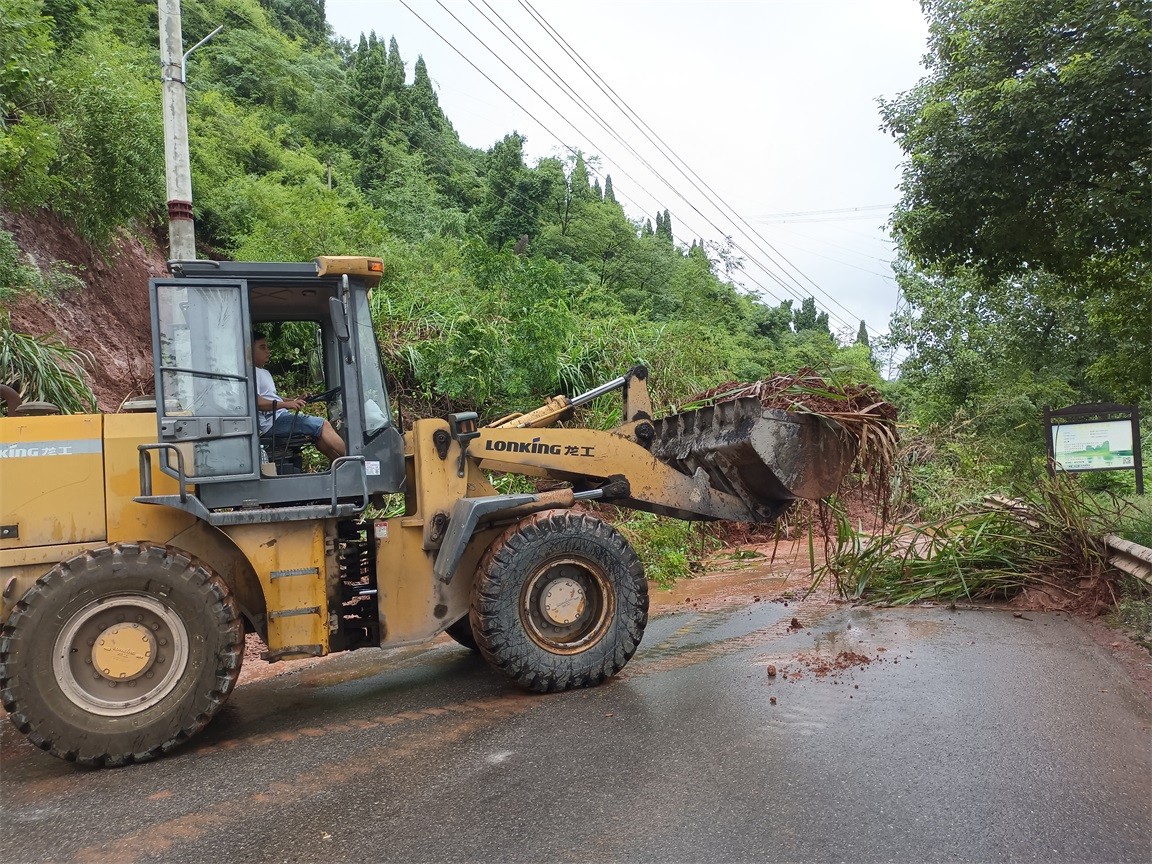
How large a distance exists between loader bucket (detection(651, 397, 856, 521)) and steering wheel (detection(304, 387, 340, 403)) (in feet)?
8.02

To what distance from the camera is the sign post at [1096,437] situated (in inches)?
411

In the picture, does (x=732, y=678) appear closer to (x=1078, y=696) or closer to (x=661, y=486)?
(x=661, y=486)

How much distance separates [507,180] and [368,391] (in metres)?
23.0

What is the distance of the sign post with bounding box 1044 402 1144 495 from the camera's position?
411 inches

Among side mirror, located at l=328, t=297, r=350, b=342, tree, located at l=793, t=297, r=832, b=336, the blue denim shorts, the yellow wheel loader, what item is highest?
tree, located at l=793, t=297, r=832, b=336

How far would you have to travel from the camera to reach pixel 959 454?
1325 centimetres

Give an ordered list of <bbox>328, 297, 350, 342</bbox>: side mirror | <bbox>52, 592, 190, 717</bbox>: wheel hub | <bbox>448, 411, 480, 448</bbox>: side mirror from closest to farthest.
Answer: <bbox>52, 592, 190, 717</bbox>: wheel hub < <bbox>328, 297, 350, 342</bbox>: side mirror < <bbox>448, 411, 480, 448</bbox>: side mirror

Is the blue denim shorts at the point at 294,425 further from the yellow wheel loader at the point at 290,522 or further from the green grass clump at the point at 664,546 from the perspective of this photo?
the green grass clump at the point at 664,546

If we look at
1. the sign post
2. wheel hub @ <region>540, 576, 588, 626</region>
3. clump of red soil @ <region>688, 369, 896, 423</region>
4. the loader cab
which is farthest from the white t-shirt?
the sign post

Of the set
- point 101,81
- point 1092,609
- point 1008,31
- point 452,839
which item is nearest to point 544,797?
point 452,839

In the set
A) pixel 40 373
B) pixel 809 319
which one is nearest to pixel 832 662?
pixel 40 373

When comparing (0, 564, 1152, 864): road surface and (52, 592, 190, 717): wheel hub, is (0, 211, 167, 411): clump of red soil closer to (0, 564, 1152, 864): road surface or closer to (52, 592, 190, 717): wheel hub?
(52, 592, 190, 717): wheel hub

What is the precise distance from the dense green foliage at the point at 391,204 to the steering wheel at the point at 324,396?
144 inches

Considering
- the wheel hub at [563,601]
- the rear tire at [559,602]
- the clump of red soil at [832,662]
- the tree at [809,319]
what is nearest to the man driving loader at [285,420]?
the rear tire at [559,602]
